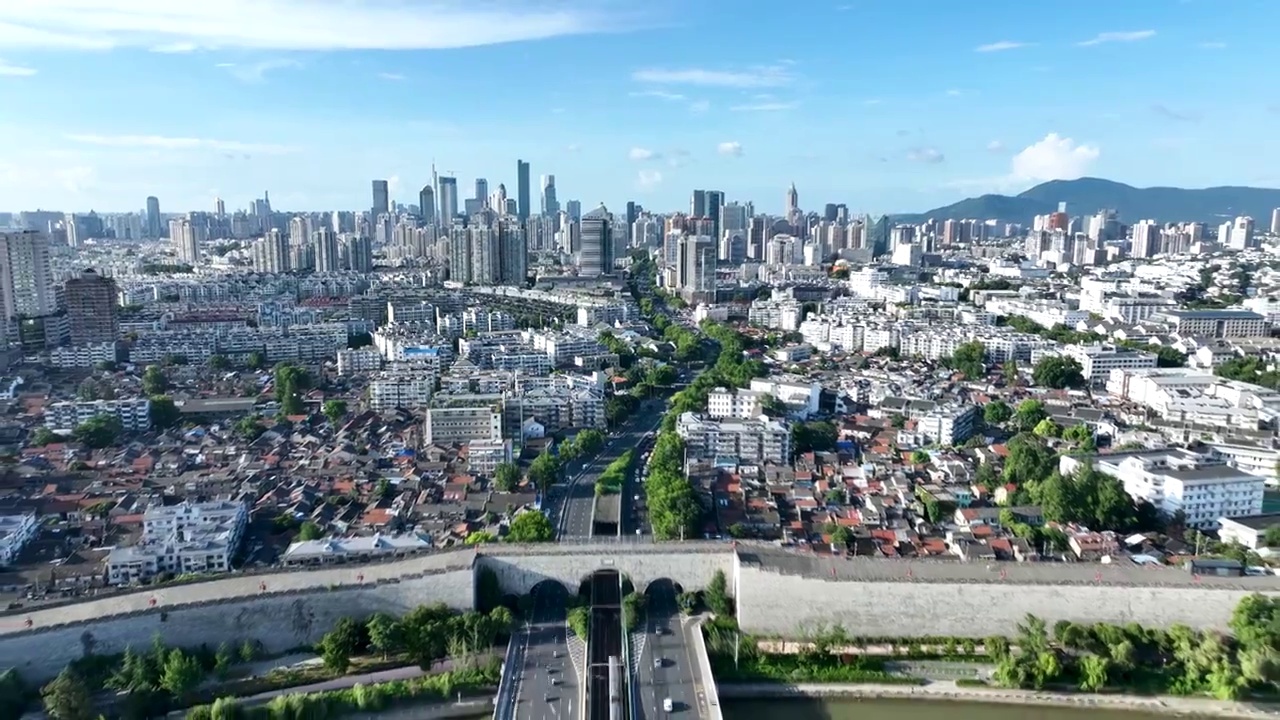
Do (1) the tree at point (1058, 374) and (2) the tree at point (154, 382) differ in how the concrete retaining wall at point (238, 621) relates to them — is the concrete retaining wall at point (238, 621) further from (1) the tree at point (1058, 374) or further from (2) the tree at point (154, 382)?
(1) the tree at point (1058, 374)

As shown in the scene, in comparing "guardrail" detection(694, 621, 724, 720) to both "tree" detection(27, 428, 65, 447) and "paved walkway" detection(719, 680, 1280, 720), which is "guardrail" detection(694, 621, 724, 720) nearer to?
"paved walkway" detection(719, 680, 1280, 720)

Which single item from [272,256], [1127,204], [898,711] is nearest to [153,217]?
[272,256]

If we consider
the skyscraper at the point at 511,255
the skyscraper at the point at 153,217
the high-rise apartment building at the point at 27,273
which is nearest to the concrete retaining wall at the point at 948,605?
the high-rise apartment building at the point at 27,273

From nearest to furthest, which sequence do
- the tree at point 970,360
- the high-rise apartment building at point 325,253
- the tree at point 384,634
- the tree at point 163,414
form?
the tree at point 384,634, the tree at point 163,414, the tree at point 970,360, the high-rise apartment building at point 325,253

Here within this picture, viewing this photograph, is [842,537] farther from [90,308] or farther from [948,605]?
[90,308]

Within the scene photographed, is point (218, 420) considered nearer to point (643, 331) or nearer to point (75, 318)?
point (75, 318)

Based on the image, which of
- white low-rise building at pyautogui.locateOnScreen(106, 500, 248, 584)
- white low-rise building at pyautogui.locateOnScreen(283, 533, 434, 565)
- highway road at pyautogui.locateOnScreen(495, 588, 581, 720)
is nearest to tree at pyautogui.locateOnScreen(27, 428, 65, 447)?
white low-rise building at pyautogui.locateOnScreen(106, 500, 248, 584)

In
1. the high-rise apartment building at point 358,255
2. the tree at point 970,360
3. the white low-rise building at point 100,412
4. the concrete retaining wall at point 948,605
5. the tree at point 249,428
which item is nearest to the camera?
the concrete retaining wall at point 948,605
